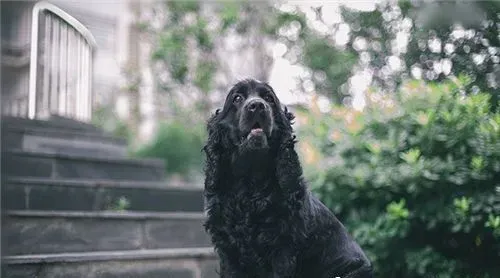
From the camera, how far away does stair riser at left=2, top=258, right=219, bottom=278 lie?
4004 millimetres

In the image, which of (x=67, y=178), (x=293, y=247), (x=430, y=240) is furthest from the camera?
(x=67, y=178)

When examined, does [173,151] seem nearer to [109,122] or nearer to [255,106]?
[109,122]

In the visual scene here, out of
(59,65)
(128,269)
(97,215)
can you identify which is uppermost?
(59,65)

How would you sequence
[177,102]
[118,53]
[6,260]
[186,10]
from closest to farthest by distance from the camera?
1. [6,260]
2. [186,10]
3. [177,102]
4. [118,53]

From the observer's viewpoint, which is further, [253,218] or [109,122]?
[109,122]

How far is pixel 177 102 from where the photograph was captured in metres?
12.5

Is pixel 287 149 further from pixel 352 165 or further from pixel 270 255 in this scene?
pixel 352 165

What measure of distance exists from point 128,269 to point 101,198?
5.56ft

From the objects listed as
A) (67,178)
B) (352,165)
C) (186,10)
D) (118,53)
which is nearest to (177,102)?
(186,10)

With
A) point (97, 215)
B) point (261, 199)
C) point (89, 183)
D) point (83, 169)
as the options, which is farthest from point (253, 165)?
point (83, 169)

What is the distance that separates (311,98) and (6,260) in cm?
441

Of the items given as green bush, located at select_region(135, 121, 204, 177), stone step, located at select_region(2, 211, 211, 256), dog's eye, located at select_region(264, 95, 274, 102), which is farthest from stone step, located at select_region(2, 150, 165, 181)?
green bush, located at select_region(135, 121, 204, 177)

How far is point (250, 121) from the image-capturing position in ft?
10.4

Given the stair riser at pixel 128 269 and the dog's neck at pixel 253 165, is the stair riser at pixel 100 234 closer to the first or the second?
the stair riser at pixel 128 269
